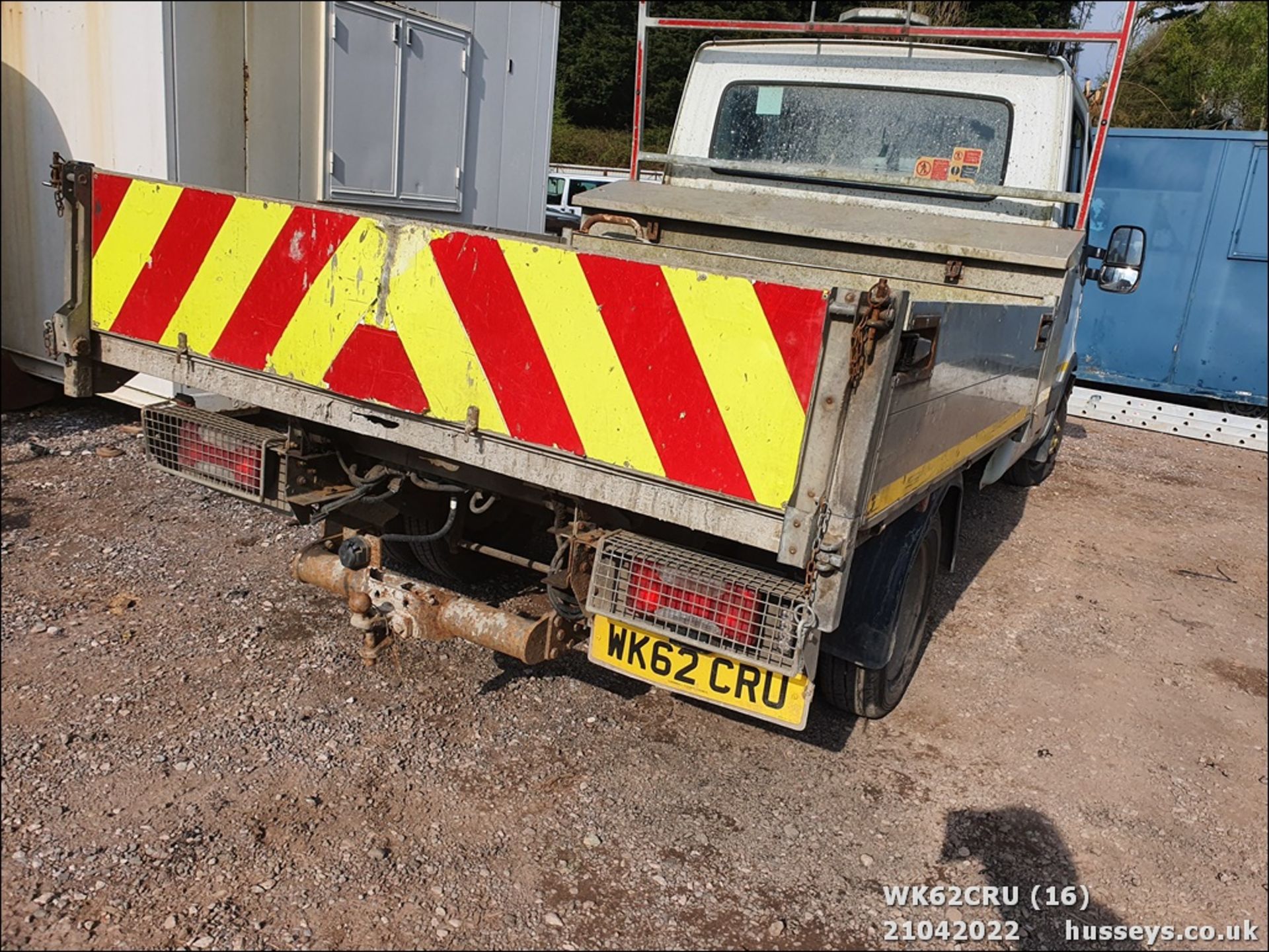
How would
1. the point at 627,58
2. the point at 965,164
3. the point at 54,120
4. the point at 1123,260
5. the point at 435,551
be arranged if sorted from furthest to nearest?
the point at 54,120 → the point at 1123,260 → the point at 627,58 → the point at 965,164 → the point at 435,551

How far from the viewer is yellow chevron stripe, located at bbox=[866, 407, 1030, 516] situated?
7.94 ft

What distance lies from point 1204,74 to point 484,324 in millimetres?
13217

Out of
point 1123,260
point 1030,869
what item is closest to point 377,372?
point 1030,869

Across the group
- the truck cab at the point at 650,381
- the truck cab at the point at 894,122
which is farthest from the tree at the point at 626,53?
the truck cab at the point at 650,381

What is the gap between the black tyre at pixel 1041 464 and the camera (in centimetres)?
704

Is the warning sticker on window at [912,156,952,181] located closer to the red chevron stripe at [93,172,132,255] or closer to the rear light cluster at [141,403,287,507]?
the rear light cluster at [141,403,287,507]

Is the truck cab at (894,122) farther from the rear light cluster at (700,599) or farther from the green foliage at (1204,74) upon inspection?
the green foliage at (1204,74)

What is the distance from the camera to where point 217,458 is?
10.5ft

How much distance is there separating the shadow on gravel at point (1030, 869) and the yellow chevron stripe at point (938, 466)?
1084mm

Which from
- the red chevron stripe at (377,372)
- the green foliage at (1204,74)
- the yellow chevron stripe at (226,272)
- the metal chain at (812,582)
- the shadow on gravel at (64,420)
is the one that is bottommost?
the shadow on gravel at (64,420)

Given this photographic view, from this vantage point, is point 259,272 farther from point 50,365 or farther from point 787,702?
point 50,365

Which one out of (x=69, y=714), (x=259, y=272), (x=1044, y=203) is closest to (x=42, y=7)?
(x=259, y=272)

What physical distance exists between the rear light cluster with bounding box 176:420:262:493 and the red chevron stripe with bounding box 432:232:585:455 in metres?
0.97

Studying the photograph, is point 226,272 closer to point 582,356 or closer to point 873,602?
point 582,356
